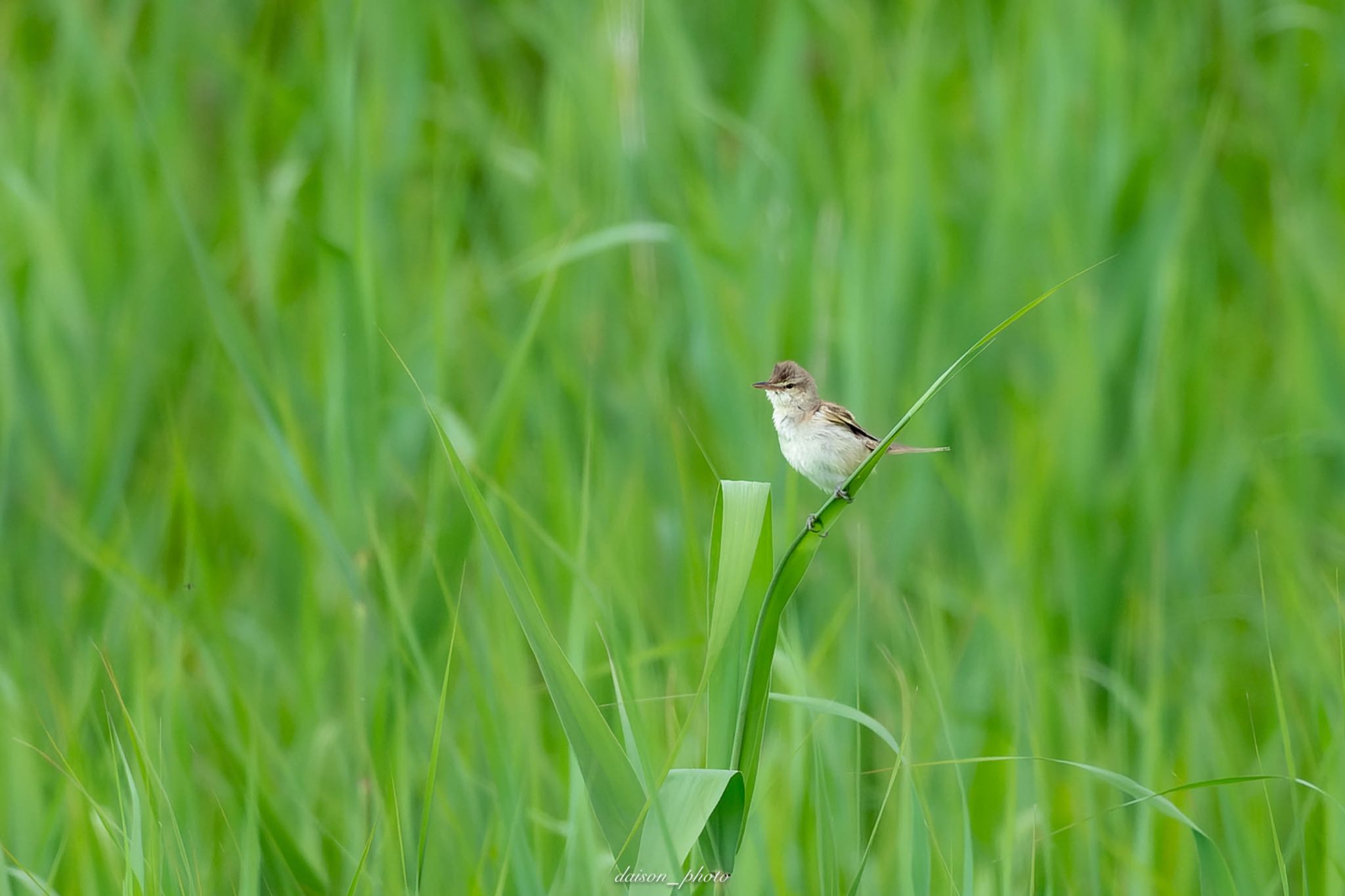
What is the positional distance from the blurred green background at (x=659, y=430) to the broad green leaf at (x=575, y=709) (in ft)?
0.59

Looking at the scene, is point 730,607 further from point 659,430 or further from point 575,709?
point 659,430

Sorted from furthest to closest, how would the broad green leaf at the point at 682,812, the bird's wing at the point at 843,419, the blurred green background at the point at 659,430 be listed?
the bird's wing at the point at 843,419 < the blurred green background at the point at 659,430 < the broad green leaf at the point at 682,812

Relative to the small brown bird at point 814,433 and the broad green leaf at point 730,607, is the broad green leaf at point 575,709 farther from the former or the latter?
the small brown bird at point 814,433

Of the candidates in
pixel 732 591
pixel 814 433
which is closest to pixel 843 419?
pixel 814 433

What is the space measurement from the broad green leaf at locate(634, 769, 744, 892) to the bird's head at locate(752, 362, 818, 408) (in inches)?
41.4

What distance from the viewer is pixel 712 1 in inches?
213

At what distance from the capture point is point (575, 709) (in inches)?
56.2

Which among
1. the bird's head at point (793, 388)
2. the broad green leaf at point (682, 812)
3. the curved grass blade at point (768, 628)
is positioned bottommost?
the broad green leaf at point (682, 812)

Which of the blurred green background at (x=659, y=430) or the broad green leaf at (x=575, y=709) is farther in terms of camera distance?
the blurred green background at (x=659, y=430)

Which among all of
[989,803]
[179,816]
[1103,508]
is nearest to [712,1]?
[1103,508]

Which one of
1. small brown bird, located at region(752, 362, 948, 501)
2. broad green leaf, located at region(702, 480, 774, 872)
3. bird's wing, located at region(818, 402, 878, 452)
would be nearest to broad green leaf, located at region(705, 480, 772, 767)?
broad green leaf, located at region(702, 480, 774, 872)

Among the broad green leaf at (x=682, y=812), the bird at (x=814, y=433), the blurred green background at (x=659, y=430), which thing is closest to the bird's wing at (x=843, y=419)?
the bird at (x=814, y=433)

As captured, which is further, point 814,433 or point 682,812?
point 814,433

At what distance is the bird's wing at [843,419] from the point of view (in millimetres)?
2340
